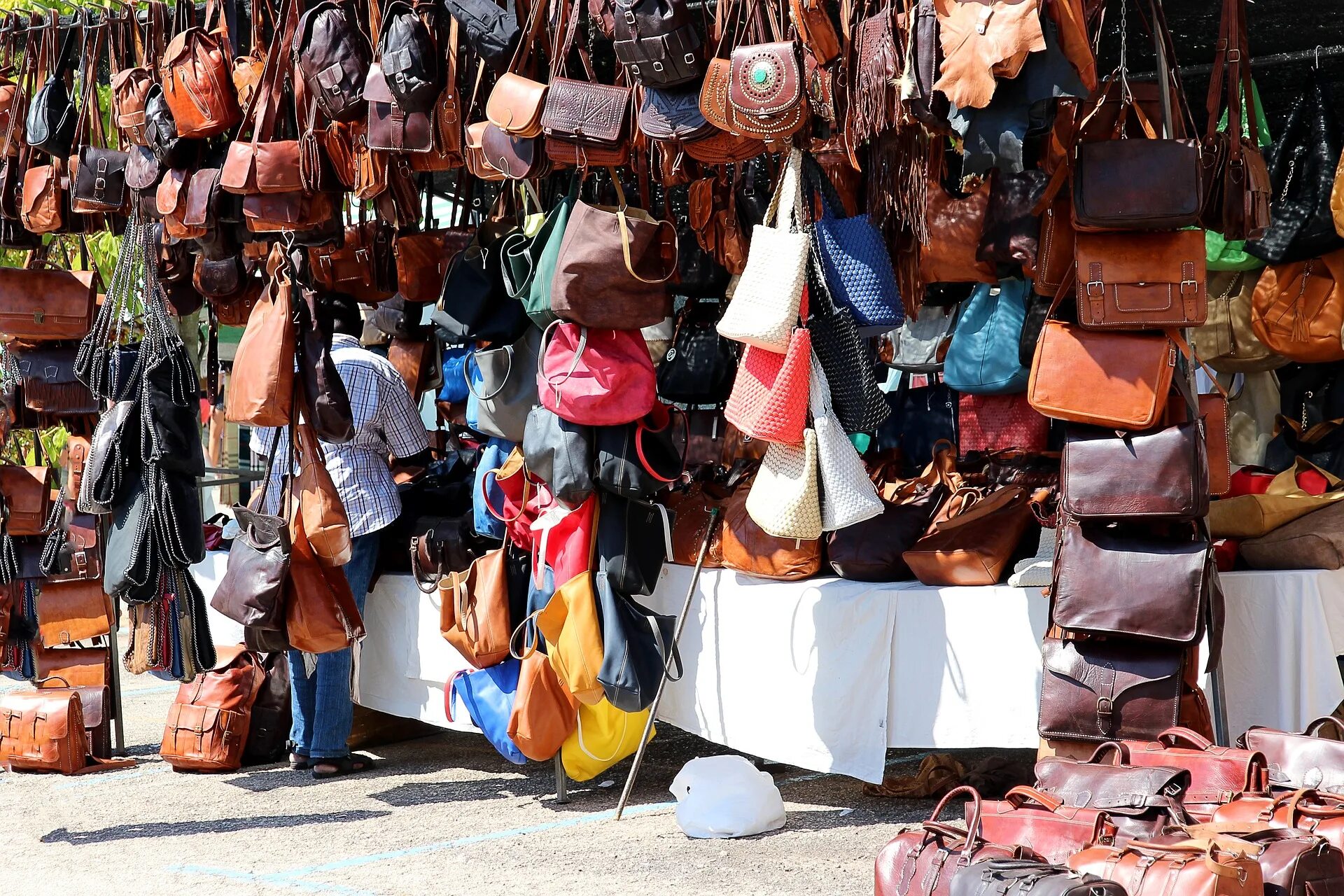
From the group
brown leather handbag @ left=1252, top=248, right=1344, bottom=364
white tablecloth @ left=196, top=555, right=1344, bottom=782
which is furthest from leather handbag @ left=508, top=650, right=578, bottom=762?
brown leather handbag @ left=1252, top=248, right=1344, bottom=364

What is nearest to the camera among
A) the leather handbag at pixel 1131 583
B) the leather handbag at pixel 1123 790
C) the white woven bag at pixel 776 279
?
the leather handbag at pixel 1123 790

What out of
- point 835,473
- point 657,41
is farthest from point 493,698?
point 657,41

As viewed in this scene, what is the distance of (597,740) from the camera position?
213 inches

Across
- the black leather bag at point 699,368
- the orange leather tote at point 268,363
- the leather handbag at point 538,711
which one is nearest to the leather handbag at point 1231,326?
the black leather bag at point 699,368

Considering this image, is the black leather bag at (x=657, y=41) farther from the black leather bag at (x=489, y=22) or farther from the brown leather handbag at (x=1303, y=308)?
the brown leather handbag at (x=1303, y=308)

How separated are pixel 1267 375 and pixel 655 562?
2.84 meters

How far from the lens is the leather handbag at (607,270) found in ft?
15.9

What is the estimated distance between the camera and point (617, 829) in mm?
5047

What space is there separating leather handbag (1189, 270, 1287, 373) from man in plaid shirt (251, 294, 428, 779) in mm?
3234

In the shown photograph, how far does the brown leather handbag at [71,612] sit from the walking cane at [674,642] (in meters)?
2.71

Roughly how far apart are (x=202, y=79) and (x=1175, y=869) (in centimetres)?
429

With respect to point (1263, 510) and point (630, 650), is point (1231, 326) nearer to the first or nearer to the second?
point (1263, 510)

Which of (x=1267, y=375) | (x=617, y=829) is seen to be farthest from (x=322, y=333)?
(x=1267, y=375)

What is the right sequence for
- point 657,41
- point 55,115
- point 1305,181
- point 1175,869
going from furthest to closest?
1. point 55,115
2. point 1305,181
3. point 657,41
4. point 1175,869
